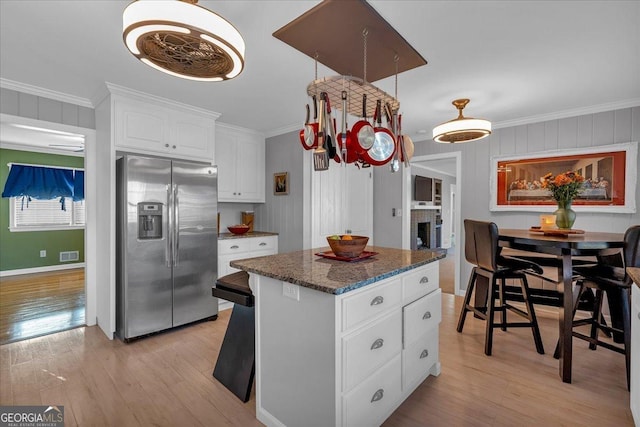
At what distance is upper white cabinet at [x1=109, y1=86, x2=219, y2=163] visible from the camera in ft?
9.38

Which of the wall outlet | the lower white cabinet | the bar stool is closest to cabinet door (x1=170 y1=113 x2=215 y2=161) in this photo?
the bar stool

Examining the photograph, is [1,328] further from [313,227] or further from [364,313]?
[364,313]

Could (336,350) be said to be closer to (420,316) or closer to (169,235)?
(420,316)

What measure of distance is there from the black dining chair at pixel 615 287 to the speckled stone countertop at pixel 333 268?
120 cm

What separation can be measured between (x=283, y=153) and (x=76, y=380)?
310 centimetres

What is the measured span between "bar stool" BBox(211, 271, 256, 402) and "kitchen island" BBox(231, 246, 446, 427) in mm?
219

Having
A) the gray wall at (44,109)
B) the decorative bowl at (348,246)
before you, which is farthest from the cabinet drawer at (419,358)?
the gray wall at (44,109)

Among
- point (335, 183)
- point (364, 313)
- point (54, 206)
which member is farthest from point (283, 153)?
point (54, 206)

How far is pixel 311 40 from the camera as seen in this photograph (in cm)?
186

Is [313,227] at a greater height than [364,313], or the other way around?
[313,227]

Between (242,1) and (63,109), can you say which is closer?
(242,1)

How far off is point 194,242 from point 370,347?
7.54 feet

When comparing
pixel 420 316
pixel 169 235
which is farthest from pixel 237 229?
pixel 420 316

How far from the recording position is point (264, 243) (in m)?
4.03
